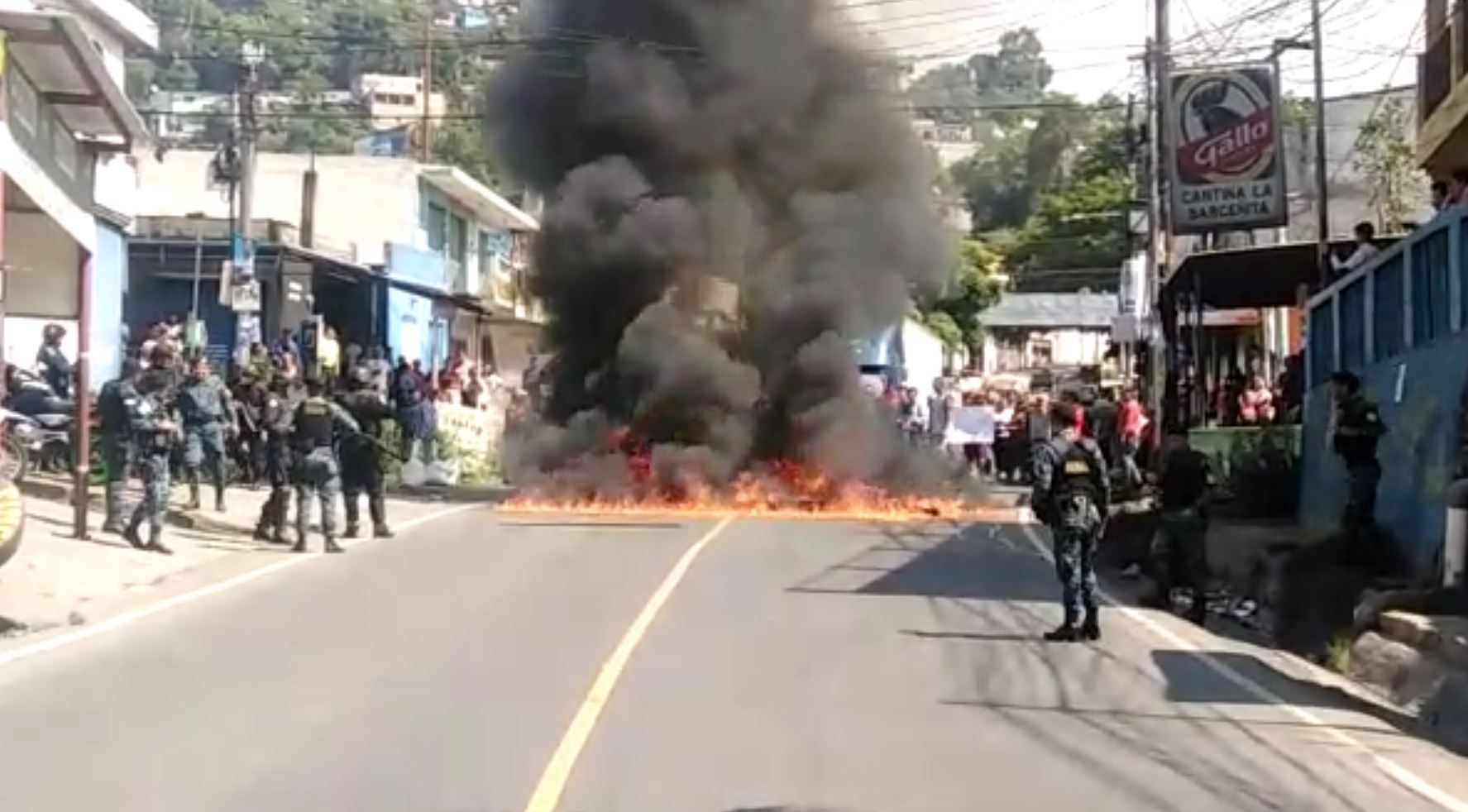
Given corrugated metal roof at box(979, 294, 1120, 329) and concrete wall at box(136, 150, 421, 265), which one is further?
corrugated metal roof at box(979, 294, 1120, 329)

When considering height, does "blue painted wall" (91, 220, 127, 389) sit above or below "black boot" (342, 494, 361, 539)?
above

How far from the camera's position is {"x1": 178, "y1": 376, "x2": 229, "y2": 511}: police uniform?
71.5 ft

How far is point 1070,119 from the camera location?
3964 inches

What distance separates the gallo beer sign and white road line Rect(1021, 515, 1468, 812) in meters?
11.0

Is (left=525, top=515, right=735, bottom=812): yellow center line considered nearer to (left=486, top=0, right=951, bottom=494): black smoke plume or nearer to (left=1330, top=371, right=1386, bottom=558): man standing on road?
(left=1330, top=371, right=1386, bottom=558): man standing on road

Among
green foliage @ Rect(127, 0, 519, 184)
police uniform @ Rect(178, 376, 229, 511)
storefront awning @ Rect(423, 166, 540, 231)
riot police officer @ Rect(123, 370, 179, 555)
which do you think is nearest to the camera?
A: riot police officer @ Rect(123, 370, 179, 555)

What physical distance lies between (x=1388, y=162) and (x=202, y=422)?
27987 millimetres

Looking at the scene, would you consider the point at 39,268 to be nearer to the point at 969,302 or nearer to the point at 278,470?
the point at 278,470

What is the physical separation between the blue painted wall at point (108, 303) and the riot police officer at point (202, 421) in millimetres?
7149

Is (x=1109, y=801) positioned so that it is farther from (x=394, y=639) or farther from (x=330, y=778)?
(x=394, y=639)

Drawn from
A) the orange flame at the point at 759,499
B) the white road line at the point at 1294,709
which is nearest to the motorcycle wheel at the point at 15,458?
the orange flame at the point at 759,499

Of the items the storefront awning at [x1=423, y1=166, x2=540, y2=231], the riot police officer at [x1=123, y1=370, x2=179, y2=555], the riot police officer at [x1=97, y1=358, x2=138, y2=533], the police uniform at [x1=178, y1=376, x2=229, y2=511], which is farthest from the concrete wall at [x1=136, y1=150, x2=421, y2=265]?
the riot police officer at [x1=123, y1=370, x2=179, y2=555]

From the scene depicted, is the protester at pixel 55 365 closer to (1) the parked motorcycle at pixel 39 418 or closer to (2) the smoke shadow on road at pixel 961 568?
(1) the parked motorcycle at pixel 39 418

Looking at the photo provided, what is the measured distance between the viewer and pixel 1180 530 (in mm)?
18125
